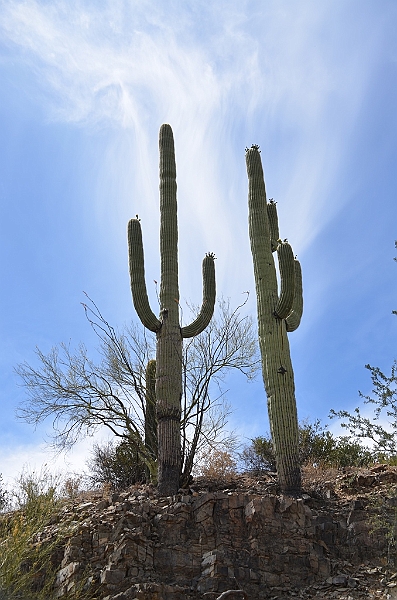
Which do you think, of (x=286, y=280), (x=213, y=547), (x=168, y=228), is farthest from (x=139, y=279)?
(x=213, y=547)

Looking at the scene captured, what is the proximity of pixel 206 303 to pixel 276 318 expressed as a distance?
1.66 m

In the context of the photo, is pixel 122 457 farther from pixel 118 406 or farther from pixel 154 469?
pixel 154 469

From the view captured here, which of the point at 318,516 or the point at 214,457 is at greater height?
the point at 214,457

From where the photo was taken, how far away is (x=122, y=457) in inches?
623

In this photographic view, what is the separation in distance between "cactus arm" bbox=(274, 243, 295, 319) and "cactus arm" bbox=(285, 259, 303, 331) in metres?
0.59

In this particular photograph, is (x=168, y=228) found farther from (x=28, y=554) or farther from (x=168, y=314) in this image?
(x=28, y=554)

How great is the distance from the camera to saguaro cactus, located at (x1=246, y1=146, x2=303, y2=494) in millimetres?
11305

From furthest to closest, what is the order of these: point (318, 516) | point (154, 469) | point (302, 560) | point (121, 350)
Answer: point (121, 350), point (154, 469), point (318, 516), point (302, 560)

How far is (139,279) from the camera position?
505 inches

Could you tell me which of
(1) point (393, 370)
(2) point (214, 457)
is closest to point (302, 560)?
(1) point (393, 370)

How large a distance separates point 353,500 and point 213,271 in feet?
17.6

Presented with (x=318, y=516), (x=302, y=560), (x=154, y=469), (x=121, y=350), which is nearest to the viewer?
(x=302, y=560)

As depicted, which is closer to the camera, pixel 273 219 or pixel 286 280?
pixel 286 280

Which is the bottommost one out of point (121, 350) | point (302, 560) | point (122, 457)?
point (302, 560)
